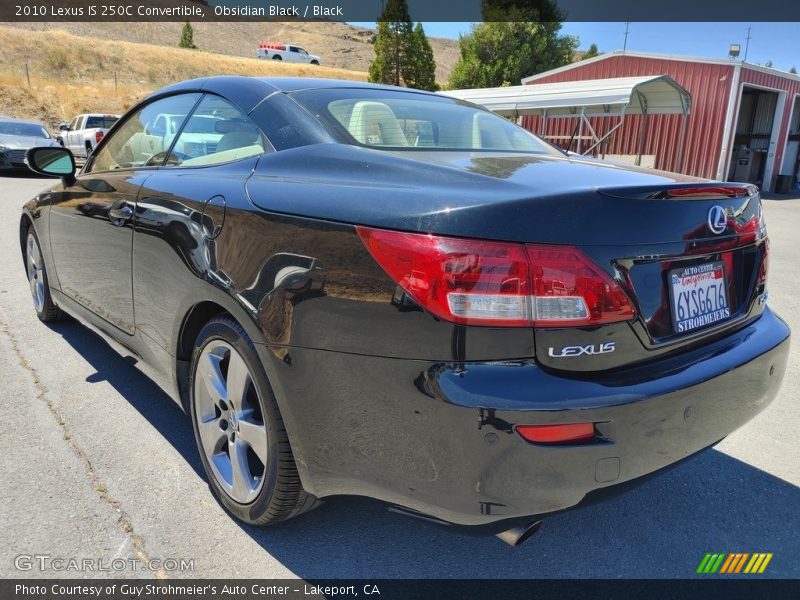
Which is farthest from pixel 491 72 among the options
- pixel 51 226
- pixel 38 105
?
pixel 51 226

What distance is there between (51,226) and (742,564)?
404 cm

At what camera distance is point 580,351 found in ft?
5.28

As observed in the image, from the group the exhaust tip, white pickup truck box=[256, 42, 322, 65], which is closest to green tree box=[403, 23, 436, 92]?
white pickup truck box=[256, 42, 322, 65]

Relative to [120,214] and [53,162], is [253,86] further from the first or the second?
[53,162]

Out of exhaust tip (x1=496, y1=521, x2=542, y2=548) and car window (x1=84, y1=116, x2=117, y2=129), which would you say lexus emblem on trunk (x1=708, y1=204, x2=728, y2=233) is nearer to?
exhaust tip (x1=496, y1=521, x2=542, y2=548)

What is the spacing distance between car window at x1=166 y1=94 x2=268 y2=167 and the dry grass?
29809 millimetres

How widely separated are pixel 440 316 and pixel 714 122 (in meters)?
20.8

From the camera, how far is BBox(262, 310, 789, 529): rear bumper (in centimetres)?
155

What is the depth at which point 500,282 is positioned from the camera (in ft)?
5.11

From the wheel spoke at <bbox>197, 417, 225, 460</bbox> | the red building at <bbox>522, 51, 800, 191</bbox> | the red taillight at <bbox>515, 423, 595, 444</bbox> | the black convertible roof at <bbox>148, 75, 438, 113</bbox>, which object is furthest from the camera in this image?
the red building at <bbox>522, 51, 800, 191</bbox>

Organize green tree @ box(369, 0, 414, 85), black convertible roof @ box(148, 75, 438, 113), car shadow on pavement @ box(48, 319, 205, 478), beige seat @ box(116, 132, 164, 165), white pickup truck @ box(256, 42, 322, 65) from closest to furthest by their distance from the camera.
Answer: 1. black convertible roof @ box(148, 75, 438, 113)
2. car shadow on pavement @ box(48, 319, 205, 478)
3. beige seat @ box(116, 132, 164, 165)
4. green tree @ box(369, 0, 414, 85)
5. white pickup truck @ box(256, 42, 322, 65)

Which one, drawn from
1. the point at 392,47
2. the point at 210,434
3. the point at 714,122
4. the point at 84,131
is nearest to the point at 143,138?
the point at 210,434

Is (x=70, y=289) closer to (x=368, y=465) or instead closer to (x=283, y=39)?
(x=368, y=465)

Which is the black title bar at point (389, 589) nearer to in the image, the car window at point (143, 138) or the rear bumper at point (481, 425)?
the rear bumper at point (481, 425)
